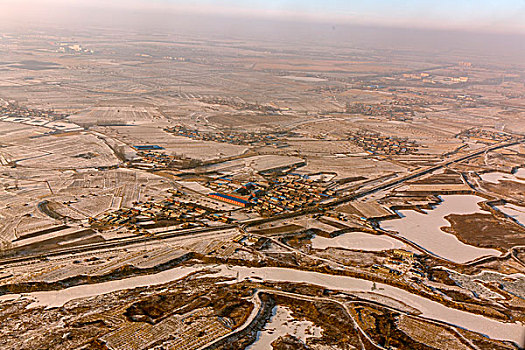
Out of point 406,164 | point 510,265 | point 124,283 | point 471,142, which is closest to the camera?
point 124,283

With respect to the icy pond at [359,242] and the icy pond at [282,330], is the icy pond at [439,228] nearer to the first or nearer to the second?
the icy pond at [359,242]

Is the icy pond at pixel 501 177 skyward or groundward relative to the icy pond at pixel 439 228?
skyward

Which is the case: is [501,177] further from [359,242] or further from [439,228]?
[359,242]

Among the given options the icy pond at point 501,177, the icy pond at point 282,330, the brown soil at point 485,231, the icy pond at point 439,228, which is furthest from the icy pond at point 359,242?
the icy pond at point 501,177

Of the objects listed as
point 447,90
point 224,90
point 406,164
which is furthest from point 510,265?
point 447,90

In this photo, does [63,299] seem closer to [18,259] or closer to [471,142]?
[18,259]

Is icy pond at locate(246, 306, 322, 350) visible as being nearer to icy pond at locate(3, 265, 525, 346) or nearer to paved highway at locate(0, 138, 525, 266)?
icy pond at locate(3, 265, 525, 346)
